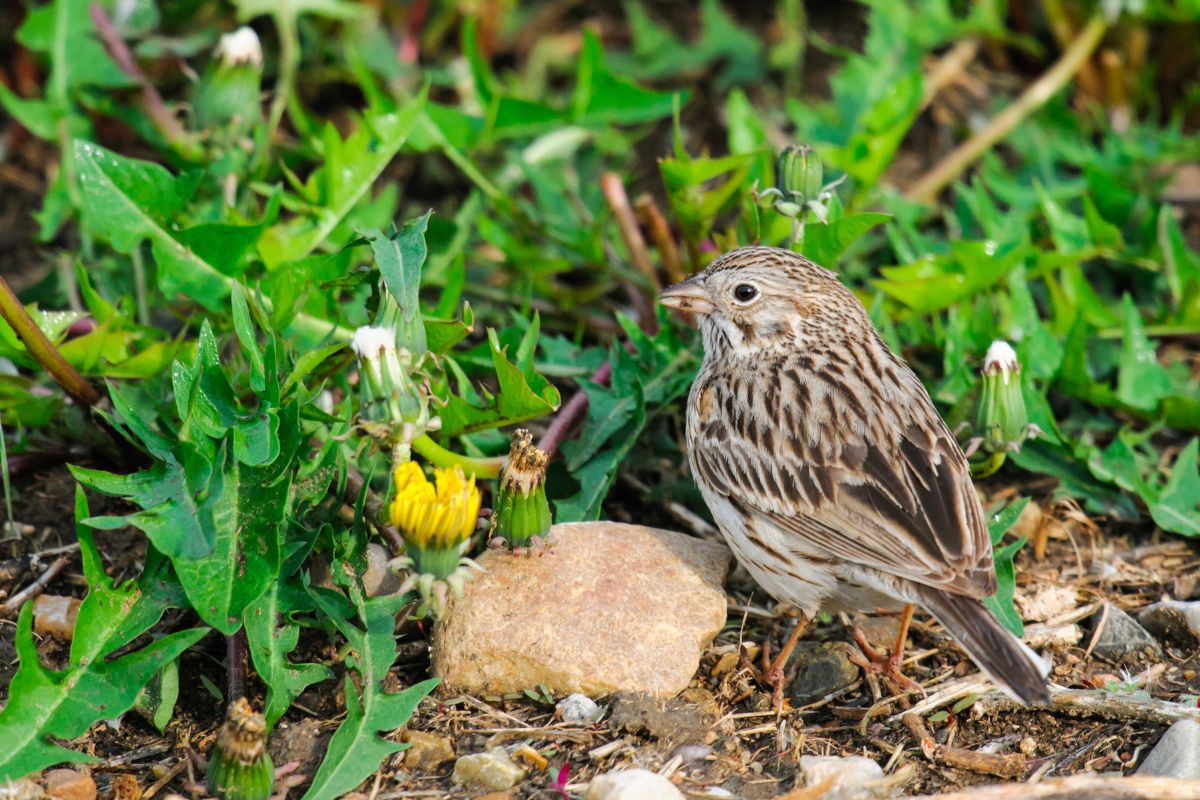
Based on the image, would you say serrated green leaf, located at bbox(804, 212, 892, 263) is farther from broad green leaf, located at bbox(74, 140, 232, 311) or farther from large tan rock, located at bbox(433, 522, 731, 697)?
broad green leaf, located at bbox(74, 140, 232, 311)

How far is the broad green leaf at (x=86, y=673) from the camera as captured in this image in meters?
3.71

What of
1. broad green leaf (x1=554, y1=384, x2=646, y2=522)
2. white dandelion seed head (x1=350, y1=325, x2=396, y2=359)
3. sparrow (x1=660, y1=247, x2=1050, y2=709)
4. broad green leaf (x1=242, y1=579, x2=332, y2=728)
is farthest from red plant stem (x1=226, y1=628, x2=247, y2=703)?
sparrow (x1=660, y1=247, x2=1050, y2=709)

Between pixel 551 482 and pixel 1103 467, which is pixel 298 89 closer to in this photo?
pixel 551 482

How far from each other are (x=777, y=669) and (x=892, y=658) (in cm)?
38

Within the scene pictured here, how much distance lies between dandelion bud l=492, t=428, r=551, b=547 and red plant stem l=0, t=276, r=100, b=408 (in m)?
1.50

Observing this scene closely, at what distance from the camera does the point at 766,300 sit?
15.8ft

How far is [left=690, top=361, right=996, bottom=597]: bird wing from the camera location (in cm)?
407

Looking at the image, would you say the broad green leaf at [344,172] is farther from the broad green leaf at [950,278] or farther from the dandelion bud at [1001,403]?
the dandelion bud at [1001,403]

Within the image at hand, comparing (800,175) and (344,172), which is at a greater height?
(800,175)

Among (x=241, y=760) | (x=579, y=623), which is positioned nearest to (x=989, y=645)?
(x=579, y=623)

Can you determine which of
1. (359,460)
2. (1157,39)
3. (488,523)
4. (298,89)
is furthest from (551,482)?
(1157,39)

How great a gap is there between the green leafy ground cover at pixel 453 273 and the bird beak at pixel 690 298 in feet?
1.14

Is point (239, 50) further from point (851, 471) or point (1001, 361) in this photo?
point (1001, 361)

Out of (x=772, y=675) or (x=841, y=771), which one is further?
(x=772, y=675)
